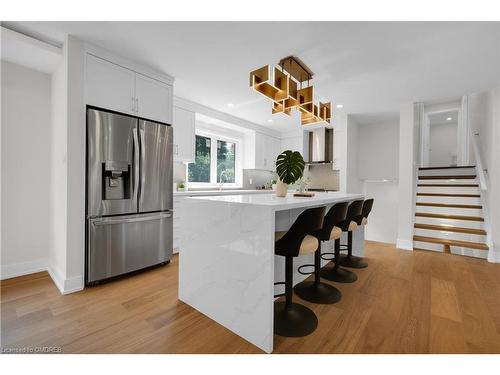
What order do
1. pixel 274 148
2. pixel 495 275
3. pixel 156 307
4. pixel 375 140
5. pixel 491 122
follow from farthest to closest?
pixel 274 148 < pixel 375 140 < pixel 491 122 < pixel 495 275 < pixel 156 307

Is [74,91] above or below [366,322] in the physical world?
above

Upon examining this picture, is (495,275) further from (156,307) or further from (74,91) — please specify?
(74,91)

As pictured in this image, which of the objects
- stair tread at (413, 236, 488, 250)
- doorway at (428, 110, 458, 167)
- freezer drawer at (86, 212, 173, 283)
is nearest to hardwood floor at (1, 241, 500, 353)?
freezer drawer at (86, 212, 173, 283)

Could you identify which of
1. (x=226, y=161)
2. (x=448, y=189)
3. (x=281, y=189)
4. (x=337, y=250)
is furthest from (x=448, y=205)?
(x=226, y=161)

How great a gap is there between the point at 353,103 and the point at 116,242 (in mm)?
4137

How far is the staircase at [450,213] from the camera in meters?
3.85

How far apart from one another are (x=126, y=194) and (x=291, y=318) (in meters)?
2.10

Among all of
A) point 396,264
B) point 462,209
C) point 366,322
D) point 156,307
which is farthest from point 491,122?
point 156,307

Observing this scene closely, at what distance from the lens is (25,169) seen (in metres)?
2.65

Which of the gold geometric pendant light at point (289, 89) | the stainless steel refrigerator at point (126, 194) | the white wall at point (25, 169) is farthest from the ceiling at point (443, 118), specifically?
the white wall at point (25, 169)

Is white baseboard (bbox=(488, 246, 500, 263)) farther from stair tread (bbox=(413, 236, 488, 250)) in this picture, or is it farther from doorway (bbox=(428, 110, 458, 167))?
doorway (bbox=(428, 110, 458, 167))

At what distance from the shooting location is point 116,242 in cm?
250

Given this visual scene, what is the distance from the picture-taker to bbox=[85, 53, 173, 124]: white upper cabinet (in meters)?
2.36

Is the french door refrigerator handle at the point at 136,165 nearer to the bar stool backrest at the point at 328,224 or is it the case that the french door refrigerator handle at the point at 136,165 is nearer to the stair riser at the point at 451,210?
the bar stool backrest at the point at 328,224
